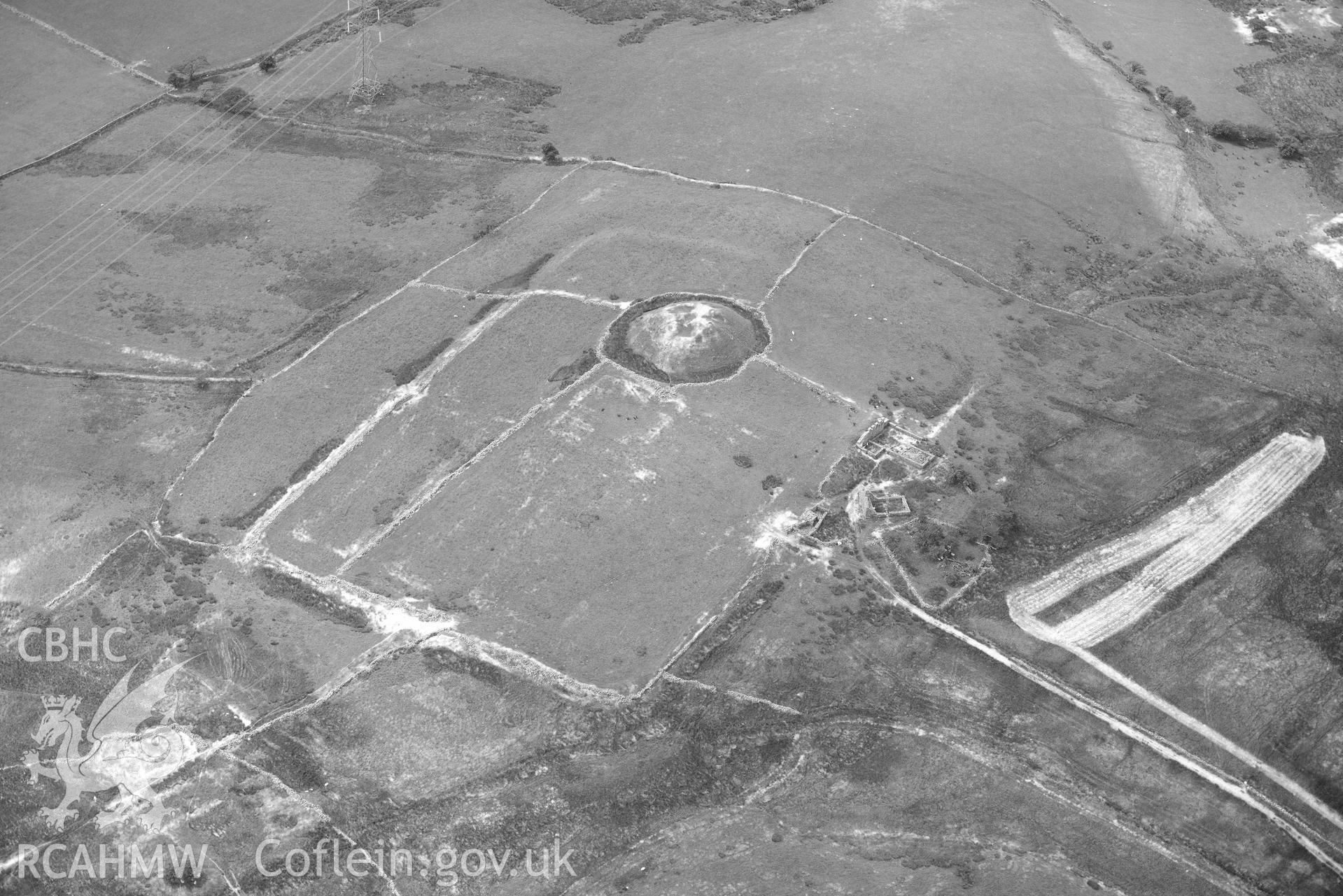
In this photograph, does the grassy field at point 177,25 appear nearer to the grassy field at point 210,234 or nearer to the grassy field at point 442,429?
the grassy field at point 210,234

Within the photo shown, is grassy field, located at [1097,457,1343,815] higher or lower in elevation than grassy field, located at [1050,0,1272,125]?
lower

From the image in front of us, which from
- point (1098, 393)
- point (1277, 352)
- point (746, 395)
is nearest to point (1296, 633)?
point (1098, 393)

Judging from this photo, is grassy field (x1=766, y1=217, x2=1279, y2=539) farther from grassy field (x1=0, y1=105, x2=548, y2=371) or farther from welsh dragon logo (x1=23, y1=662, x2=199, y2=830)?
welsh dragon logo (x1=23, y1=662, x2=199, y2=830)

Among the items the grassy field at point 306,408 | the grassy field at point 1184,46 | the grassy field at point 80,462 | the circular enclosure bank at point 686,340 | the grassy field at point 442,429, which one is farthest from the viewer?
the grassy field at point 1184,46

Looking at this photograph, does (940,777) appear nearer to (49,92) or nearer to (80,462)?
(80,462)

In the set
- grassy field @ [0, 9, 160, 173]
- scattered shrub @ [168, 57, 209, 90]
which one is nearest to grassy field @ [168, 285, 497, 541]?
grassy field @ [0, 9, 160, 173]

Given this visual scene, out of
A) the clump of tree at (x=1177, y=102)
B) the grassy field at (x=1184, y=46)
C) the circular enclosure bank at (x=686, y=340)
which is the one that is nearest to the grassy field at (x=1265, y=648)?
the circular enclosure bank at (x=686, y=340)

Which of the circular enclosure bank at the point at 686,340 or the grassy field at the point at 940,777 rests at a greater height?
the circular enclosure bank at the point at 686,340
